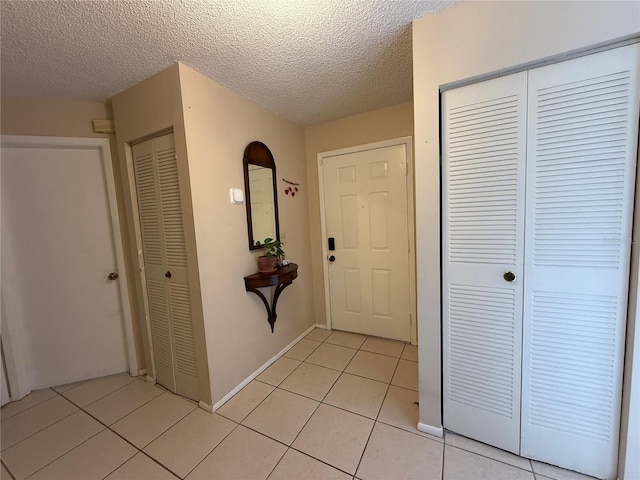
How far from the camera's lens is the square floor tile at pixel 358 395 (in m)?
1.70

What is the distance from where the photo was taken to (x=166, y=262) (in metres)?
1.88

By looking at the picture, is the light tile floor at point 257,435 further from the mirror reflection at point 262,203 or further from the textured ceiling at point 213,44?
the textured ceiling at point 213,44

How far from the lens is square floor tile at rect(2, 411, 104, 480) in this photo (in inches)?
55.3

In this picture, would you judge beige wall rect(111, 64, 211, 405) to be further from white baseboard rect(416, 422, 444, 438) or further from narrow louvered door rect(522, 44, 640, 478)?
narrow louvered door rect(522, 44, 640, 478)

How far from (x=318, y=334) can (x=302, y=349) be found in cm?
34

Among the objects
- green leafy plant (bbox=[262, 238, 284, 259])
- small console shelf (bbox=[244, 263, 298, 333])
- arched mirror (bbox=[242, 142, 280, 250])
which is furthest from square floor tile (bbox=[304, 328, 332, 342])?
arched mirror (bbox=[242, 142, 280, 250])

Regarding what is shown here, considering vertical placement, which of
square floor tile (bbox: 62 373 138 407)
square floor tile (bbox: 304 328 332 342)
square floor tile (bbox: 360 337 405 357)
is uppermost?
square floor tile (bbox: 304 328 332 342)

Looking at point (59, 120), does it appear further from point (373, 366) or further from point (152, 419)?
point (373, 366)

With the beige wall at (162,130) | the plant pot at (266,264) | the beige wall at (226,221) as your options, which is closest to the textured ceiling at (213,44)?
the beige wall at (162,130)

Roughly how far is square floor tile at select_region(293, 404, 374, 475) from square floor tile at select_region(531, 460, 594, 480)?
814 millimetres

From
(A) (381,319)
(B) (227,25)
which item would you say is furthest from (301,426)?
(B) (227,25)

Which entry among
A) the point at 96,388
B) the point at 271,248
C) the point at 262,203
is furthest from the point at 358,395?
the point at 96,388

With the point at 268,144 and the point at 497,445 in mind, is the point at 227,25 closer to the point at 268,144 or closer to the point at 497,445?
the point at 268,144

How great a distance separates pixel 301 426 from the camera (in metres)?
1.57
